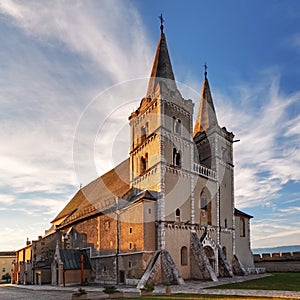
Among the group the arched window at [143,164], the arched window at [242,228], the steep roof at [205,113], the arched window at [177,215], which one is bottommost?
the arched window at [242,228]

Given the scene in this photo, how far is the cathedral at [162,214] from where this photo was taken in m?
32.7

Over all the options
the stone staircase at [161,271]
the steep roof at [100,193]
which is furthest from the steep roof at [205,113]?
the stone staircase at [161,271]

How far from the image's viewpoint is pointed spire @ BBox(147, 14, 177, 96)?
37.7 meters

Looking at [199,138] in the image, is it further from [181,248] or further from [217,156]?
[181,248]

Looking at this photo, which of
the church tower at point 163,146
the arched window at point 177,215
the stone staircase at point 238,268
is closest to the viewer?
the church tower at point 163,146

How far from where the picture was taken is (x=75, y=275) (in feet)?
121

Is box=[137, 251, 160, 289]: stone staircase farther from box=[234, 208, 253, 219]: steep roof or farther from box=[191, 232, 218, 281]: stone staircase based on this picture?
box=[234, 208, 253, 219]: steep roof

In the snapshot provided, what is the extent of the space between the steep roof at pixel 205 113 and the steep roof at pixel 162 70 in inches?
322

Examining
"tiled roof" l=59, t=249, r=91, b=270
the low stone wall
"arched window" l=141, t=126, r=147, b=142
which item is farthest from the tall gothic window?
the low stone wall

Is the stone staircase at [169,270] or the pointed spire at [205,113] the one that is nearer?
the stone staircase at [169,270]

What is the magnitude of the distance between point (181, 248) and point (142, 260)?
445 cm

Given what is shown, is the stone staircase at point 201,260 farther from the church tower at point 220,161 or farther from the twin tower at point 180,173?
the church tower at point 220,161

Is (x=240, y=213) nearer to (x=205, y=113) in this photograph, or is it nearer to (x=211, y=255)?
(x=211, y=255)

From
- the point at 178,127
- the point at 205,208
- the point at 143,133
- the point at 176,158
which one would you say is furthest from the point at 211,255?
the point at 143,133
